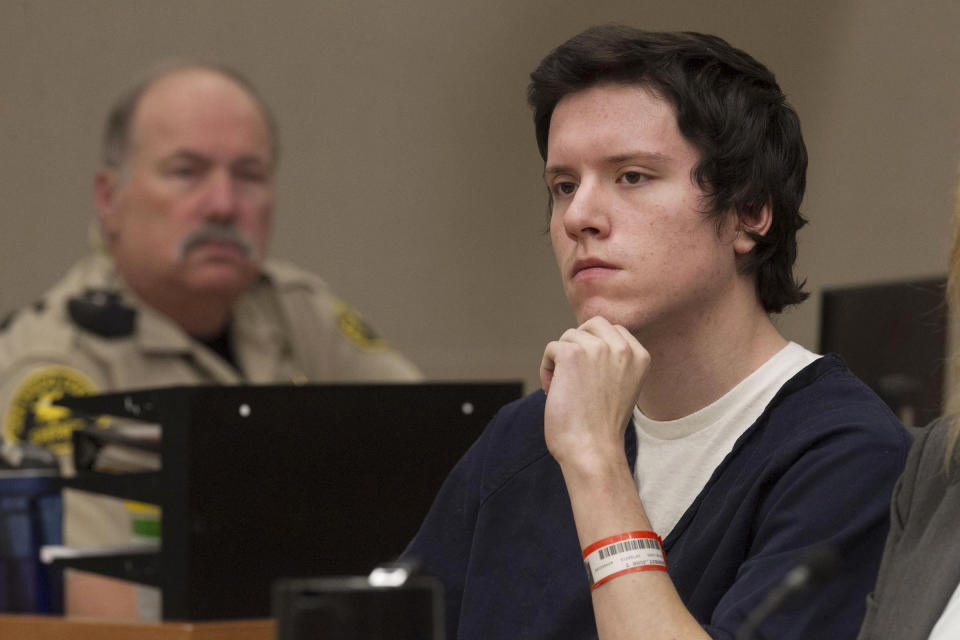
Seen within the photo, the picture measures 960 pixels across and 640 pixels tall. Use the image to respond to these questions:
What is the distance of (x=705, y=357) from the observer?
1325 millimetres

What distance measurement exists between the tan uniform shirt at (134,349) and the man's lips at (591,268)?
52.2 inches

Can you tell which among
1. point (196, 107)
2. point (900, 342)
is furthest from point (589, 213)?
point (196, 107)

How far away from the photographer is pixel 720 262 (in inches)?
52.6

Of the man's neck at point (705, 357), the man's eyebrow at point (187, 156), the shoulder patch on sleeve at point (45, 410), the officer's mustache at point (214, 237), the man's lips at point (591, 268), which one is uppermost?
the man's eyebrow at point (187, 156)

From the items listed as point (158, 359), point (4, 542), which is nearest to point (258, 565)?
point (4, 542)

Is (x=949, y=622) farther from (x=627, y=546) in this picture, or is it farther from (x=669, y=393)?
(x=669, y=393)

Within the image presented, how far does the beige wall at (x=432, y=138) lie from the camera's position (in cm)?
396

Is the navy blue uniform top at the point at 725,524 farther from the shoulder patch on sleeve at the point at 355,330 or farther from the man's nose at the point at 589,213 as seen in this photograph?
the shoulder patch on sleeve at the point at 355,330

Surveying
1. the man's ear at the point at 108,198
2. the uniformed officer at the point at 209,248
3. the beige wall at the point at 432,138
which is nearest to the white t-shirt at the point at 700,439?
the uniformed officer at the point at 209,248

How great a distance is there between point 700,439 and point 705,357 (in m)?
0.08

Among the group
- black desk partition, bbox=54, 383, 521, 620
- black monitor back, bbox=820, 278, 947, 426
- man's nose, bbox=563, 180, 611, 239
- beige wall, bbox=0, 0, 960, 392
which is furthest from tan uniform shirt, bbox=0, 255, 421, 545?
man's nose, bbox=563, 180, 611, 239

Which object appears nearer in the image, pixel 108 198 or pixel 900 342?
pixel 900 342

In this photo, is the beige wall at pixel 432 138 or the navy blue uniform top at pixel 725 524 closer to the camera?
the navy blue uniform top at pixel 725 524

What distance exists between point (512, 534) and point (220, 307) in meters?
1.84
